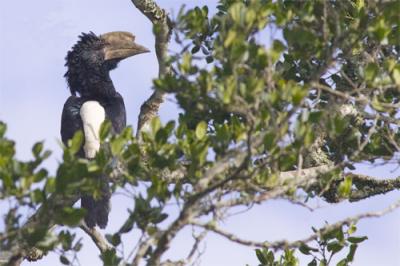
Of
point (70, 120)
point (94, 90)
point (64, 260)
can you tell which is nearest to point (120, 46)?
point (94, 90)

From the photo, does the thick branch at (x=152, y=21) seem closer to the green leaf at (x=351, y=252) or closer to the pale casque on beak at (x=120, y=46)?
the green leaf at (x=351, y=252)

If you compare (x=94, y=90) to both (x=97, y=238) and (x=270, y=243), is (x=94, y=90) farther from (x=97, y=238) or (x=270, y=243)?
(x=270, y=243)

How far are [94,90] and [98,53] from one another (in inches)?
23.7

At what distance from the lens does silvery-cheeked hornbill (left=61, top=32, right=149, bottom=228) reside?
664 cm

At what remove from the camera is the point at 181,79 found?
3885 mm

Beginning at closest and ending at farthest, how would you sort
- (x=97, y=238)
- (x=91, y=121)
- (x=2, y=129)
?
(x=2, y=129) < (x=97, y=238) < (x=91, y=121)

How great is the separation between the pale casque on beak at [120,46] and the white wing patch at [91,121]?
957 millimetres

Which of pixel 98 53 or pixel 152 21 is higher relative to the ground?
pixel 98 53

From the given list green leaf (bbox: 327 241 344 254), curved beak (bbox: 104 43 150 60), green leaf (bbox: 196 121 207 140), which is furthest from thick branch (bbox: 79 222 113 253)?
curved beak (bbox: 104 43 150 60)

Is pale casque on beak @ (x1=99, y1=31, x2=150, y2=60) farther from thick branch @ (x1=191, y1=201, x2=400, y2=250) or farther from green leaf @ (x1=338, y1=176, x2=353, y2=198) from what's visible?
thick branch @ (x1=191, y1=201, x2=400, y2=250)

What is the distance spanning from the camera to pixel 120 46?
27.5ft

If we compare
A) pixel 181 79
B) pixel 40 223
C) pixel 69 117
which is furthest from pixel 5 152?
pixel 69 117

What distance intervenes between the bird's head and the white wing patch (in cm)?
66

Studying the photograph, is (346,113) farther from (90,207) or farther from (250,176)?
(90,207)
